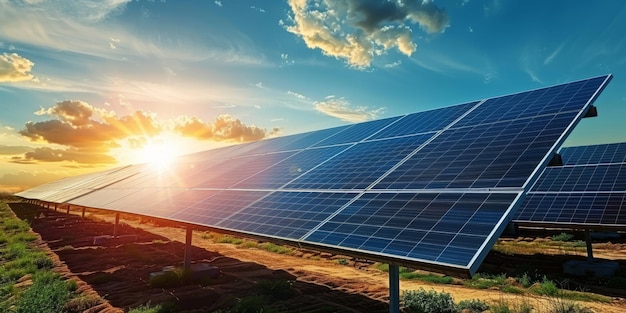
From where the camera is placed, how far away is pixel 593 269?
17.6 m

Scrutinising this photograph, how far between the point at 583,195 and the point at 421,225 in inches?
715

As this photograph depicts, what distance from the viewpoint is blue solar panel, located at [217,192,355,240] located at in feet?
29.3

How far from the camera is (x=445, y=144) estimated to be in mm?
11930

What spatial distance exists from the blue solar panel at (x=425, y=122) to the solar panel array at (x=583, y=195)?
24.9 ft

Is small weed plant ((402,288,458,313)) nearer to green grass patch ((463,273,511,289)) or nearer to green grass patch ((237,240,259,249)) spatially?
green grass patch ((463,273,511,289))

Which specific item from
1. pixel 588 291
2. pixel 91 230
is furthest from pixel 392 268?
pixel 91 230

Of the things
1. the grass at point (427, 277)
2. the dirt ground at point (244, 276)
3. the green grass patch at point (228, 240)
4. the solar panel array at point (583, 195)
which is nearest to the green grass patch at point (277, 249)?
the dirt ground at point (244, 276)

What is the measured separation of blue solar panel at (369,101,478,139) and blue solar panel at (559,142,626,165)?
15.3m

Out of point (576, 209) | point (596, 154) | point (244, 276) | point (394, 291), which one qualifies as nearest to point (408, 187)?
point (394, 291)

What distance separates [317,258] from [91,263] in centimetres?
1358

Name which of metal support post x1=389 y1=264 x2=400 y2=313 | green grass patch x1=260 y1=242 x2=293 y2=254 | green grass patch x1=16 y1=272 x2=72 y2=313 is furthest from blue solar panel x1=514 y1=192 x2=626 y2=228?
green grass patch x1=16 y1=272 x2=72 y2=313

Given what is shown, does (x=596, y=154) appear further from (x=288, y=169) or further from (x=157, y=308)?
(x=157, y=308)

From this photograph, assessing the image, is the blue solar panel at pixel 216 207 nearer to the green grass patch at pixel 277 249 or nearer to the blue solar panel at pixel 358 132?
the blue solar panel at pixel 358 132

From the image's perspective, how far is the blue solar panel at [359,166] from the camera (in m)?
11.4
